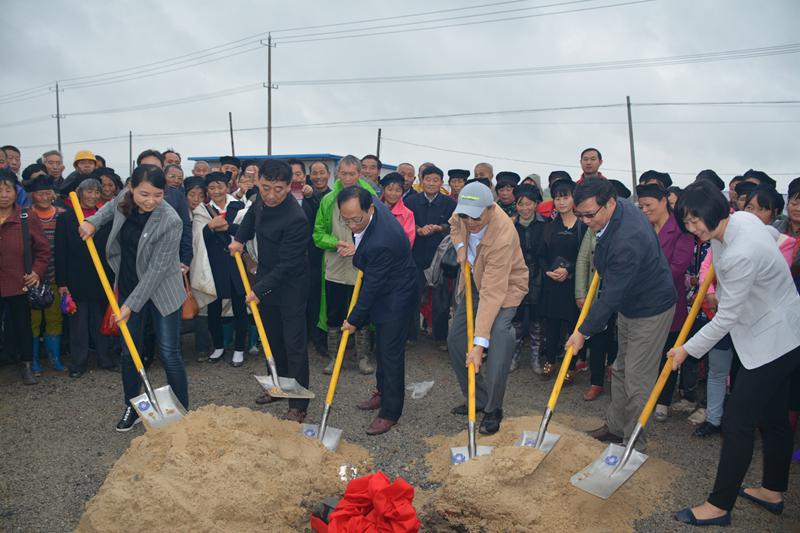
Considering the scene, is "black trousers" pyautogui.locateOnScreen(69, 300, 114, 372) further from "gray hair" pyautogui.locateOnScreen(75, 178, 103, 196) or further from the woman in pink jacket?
the woman in pink jacket

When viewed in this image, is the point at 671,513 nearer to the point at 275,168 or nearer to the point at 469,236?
the point at 469,236

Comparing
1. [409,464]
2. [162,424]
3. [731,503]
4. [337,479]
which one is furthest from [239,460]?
[731,503]

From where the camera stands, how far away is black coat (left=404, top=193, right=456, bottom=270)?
20.9ft

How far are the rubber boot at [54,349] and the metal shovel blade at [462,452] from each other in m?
4.28

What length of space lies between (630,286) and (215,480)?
114 inches

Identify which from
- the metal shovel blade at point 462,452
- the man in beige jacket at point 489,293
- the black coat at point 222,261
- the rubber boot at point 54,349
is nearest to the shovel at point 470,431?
the metal shovel blade at point 462,452

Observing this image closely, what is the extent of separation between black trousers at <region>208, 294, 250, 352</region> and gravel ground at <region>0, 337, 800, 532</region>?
0.27 m

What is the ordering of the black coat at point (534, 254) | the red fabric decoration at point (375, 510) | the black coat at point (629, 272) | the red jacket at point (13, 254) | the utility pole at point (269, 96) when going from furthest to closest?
1. the utility pole at point (269, 96)
2. the black coat at point (534, 254)
3. the red jacket at point (13, 254)
4. the black coat at point (629, 272)
5. the red fabric decoration at point (375, 510)

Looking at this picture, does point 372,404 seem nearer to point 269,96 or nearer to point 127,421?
point 127,421

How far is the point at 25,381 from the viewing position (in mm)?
5301

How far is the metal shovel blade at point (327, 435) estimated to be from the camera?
3.88 metres

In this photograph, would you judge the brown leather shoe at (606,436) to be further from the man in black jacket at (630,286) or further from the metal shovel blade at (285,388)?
the metal shovel blade at (285,388)

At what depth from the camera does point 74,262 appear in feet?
18.1

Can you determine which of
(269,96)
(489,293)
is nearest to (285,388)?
(489,293)
